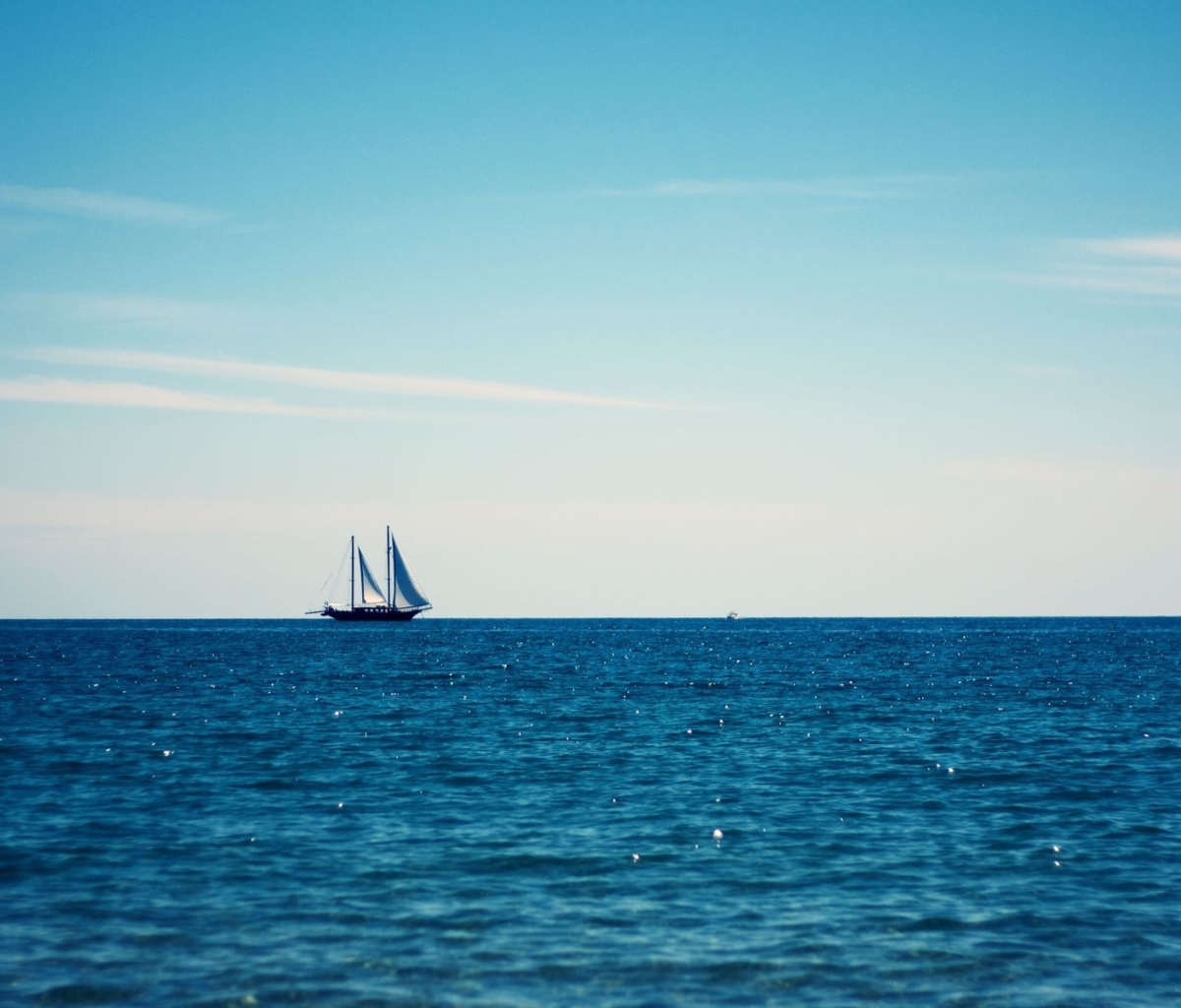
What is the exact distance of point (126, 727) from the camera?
50875 millimetres

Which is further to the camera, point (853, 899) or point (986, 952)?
point (853, 899)

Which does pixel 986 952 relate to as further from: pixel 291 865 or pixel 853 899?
pixel 291 865

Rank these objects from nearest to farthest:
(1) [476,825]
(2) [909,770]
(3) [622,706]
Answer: (1) [476,825] → (2) [909,770] → (3) [622,706]

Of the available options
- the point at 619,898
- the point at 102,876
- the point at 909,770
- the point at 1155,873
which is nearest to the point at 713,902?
the point at 619,898

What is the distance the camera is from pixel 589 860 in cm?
2511

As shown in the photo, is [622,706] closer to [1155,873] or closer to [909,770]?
[909,770]

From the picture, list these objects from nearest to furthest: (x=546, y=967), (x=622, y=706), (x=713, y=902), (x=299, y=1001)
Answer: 1. (x=299, y=1001)
2. (x=546, y=967)
3. (x=713, y=902)
4. (x=622, y=706)

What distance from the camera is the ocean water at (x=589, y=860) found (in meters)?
17.7

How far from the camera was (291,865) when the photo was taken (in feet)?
80.3

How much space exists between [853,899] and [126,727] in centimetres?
3860

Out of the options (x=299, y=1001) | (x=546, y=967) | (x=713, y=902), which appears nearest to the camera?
(x=299, y=1001)

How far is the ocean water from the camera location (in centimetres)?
1769

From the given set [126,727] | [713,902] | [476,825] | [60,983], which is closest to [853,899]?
[713,902]

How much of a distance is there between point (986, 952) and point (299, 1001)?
35.9 feet
